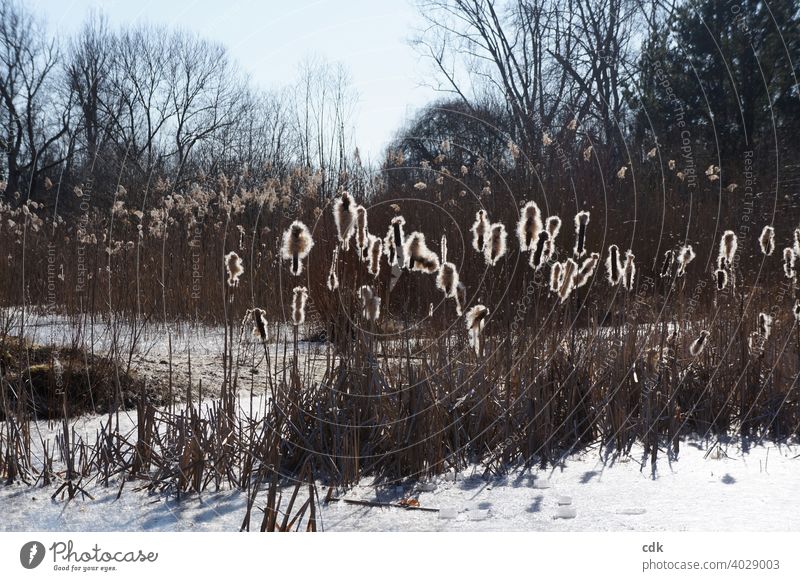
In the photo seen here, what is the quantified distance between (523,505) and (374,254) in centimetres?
90

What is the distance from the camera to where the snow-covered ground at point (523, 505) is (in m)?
2.01

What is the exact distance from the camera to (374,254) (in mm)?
2523

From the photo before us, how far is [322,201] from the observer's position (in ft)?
16.2

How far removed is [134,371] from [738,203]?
16.3 feet

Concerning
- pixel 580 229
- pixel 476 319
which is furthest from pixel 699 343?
pixel 476 319

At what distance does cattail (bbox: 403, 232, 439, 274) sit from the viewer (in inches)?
94.7

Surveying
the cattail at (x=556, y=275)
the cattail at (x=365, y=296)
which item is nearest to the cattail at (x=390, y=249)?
the cattail at (x=365, y=296)

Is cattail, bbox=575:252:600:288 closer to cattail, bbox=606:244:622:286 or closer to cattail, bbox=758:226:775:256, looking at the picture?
cattail, bbox=606:244:622:286

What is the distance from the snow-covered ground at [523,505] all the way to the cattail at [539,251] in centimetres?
68

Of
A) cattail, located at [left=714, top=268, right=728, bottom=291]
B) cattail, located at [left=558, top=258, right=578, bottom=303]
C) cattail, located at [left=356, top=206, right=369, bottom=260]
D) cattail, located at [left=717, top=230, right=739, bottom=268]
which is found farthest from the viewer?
cattail, located at [left=714, top=268, right=728, bottom=291]

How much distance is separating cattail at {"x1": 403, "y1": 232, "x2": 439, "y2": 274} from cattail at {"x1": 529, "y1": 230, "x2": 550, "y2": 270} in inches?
15.0

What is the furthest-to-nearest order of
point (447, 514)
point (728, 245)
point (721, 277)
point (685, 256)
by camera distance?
point (685, 256) < point (721, 277) < point (728, 245) < point (447, 514)

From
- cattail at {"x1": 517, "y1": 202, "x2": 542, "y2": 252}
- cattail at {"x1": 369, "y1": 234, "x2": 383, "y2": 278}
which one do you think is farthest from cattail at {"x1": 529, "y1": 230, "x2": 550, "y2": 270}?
cattail at {"x1": 369, "y1": 234, "x2": 383, "y2": 278}

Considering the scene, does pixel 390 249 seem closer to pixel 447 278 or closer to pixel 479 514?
pixel 447 278
